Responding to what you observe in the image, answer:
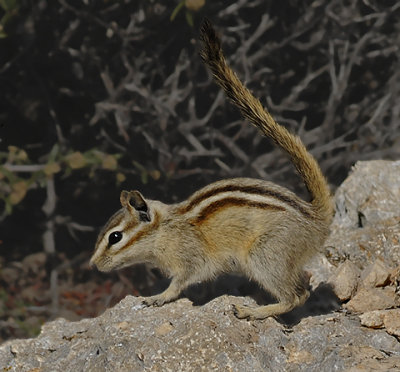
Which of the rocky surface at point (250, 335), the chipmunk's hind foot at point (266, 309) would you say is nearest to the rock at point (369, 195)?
the rocky surface at point (250, 335)

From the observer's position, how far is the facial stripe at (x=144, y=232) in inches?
150

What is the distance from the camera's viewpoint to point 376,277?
3.80 meters

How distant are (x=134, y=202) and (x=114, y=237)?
209mm

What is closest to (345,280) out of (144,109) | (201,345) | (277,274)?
(277,274)

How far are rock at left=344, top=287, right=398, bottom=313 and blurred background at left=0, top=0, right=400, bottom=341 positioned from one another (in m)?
2.49

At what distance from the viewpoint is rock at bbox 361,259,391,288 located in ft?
12.5

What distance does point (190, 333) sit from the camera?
329cm

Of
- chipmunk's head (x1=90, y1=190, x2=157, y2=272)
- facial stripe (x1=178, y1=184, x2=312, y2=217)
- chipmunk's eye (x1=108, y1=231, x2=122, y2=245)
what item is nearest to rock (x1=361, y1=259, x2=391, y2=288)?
facial stripe (x1=178, y1=184, x2=312, y2=217)

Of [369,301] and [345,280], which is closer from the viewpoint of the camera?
[369,301]

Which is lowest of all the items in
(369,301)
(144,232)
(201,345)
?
(369,301)

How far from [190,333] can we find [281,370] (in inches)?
Result: 17.3

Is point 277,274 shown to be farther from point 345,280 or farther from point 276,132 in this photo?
point 276,132

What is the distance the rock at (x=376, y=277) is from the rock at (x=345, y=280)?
0.17 feet

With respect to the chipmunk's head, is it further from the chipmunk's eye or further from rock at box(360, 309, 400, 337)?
rock at box(360, 309, 400, 337)
